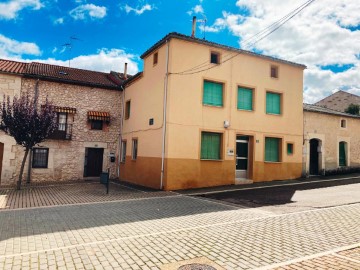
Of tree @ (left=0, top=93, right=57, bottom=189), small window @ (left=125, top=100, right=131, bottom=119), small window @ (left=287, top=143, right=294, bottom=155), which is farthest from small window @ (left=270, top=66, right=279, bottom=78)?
tree @ (left=0, top=93, right=57, bottom=189)

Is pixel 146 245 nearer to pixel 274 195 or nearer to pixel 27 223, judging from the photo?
pixel 27 223

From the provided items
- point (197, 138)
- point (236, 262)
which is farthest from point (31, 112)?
point (236, 262)

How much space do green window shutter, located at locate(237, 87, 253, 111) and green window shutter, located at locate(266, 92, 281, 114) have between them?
1.29 metres

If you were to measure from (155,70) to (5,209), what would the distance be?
9.91 metres

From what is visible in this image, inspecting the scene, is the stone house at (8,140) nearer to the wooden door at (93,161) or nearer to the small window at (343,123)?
the wooden door at (93,161)

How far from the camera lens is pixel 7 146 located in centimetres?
1666

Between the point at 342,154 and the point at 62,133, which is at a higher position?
the point at 62,133

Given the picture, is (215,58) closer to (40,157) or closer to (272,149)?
(272,149)

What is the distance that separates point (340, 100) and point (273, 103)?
21.0m

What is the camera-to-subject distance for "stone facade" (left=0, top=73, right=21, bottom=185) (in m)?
16.6

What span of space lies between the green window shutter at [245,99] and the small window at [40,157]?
12580mm

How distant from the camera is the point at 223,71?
15148mm

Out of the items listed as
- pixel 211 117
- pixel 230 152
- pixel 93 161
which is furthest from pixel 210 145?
pixel 93 161

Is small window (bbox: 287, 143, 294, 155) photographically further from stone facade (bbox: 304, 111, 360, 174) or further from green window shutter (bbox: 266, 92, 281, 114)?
green window shutter (bbox: 266, 92, 281, 114)
